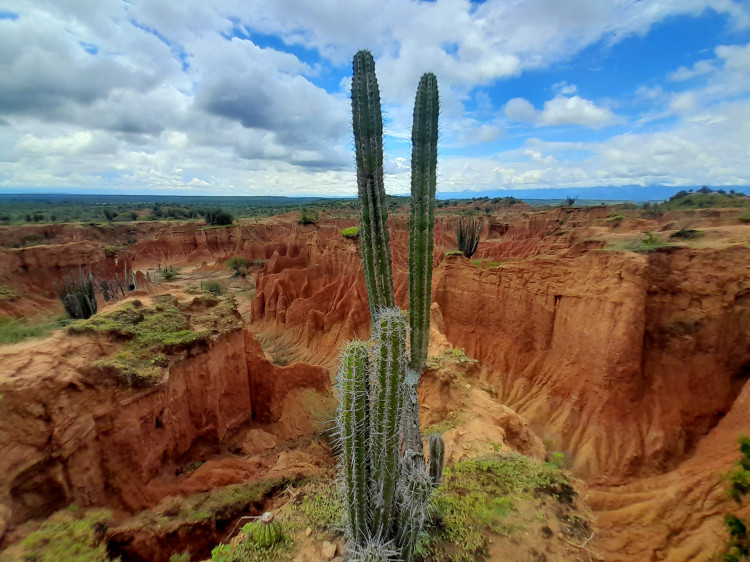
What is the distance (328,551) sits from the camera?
16.1ft

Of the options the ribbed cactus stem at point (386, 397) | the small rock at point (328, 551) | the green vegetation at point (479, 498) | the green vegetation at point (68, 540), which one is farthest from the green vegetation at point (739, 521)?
the green vegetation at point (68, 540)

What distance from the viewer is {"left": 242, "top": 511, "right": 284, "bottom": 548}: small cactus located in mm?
5055

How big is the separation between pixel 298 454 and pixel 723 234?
15981mm

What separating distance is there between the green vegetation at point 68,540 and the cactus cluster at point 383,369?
148 inches

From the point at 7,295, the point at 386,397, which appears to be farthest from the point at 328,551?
the point at 7,295

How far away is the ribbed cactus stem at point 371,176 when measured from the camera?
4.84 m

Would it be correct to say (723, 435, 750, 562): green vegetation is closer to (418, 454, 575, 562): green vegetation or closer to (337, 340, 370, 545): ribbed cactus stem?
(418, 454, 575, 562): green vegetation

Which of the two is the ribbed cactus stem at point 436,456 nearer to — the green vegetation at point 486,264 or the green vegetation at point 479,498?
the green vegetation at point 479,498

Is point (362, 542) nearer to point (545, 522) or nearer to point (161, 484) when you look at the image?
point (545, 522)

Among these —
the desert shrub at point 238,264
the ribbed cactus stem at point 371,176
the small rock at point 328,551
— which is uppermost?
the ribbed cactus stem at point 371,176

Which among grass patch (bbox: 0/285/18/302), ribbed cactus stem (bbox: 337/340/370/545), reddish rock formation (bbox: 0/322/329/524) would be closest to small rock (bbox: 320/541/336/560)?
ribbed cactus stem (bbox: 337/340/370/545)

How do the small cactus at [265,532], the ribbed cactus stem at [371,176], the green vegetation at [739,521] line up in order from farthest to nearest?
the green vegetation at [739,521] → the small cactus at [265,532] → the ribbed cactus stem at [371,176]

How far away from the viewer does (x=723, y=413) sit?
10.6 m

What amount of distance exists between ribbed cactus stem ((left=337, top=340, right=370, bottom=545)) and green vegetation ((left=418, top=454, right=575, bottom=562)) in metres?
1.42
